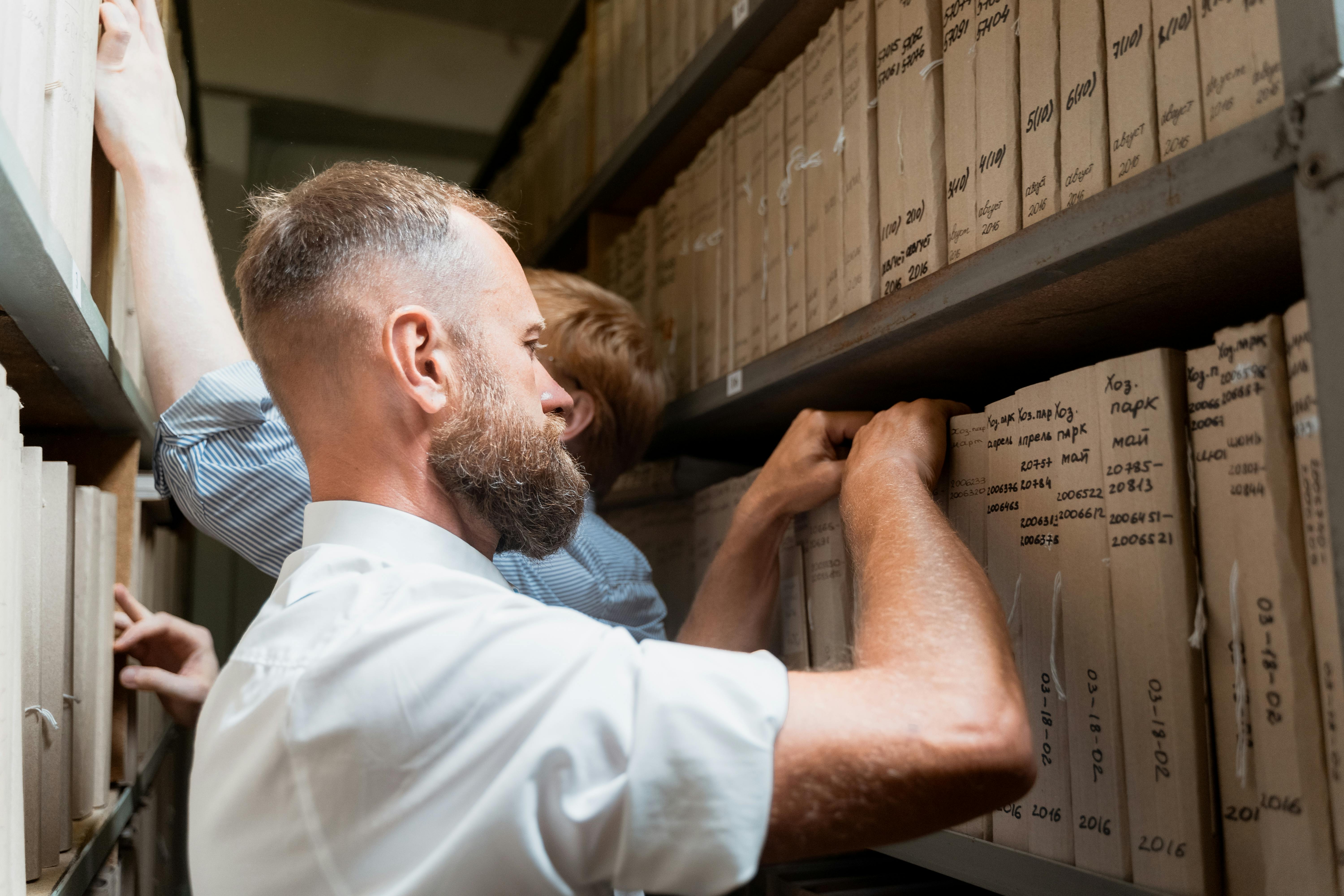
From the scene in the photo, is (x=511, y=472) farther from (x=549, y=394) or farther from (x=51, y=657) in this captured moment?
(x=51, y=657)

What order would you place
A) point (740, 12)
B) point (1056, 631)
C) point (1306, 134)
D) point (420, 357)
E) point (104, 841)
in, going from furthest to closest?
point (740, 12)
point (104, 841)
point (420, 357)
point (1056, 631)
point (1306, 134)

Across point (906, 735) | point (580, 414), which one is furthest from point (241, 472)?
point (906, 735)

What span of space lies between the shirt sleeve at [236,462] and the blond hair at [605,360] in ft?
1.44

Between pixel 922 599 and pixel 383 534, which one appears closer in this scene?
pixel 922 599

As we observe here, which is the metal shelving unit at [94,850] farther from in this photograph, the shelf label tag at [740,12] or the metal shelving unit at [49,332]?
the shelf label tag at [740,12]

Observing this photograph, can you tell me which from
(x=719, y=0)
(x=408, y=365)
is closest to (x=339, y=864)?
(x=408, y=365)

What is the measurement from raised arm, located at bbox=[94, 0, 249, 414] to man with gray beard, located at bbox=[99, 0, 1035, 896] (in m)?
0.40

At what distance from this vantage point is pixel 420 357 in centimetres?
88

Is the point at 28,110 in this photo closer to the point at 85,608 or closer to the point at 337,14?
the point at 85,608

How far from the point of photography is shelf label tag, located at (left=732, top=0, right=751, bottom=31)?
1.24 meters

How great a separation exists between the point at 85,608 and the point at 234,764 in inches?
A: 16.8

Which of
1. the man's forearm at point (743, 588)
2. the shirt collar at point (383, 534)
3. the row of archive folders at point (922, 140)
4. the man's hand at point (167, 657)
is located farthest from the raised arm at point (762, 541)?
the man's hand at point (167, 657)

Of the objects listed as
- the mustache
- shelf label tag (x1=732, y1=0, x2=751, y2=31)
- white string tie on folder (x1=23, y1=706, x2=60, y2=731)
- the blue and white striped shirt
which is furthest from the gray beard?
shelf label tag (x1=732, y1=0, x2=751, y2=31)

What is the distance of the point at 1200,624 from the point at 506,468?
1.93 feet
